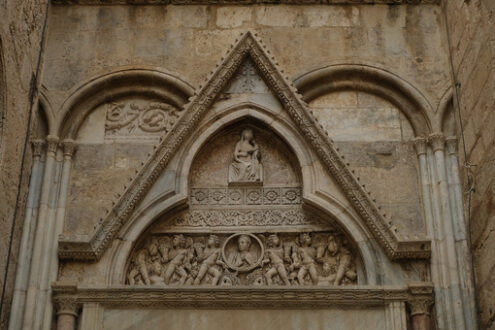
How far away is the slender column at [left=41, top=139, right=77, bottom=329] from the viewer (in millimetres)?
9396

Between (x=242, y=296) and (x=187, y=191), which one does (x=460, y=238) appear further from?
(x=187, y=191)

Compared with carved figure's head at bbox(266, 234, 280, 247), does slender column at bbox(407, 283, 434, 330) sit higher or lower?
lower

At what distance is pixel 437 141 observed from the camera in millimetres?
10258

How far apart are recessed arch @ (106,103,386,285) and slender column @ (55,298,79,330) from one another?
18.0 inches

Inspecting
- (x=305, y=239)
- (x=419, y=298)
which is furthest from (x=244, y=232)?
(x=419, y=298)

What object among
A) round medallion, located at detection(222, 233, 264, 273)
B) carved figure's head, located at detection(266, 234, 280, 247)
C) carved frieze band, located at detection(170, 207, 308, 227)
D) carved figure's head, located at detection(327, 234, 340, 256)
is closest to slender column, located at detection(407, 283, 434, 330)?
carved figure's head, located at detection(327, 234, 340, 256)

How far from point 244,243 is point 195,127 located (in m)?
1.46

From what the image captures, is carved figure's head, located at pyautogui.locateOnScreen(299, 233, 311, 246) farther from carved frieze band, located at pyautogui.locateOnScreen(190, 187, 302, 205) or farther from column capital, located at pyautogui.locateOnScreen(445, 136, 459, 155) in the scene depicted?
column capital, located at pyautogui.locateOnScreen(445, 136, 459, 155)

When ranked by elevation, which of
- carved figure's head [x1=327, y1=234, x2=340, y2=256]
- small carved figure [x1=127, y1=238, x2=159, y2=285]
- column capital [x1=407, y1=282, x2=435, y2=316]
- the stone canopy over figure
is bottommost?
column capital [x1=407, y1=282, x2=435, y2=316]

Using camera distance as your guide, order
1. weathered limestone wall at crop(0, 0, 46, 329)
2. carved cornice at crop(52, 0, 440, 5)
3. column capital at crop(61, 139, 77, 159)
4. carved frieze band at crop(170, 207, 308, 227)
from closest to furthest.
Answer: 1. weathered limestone wall at crop(0, 0, 46, 329)
2. carved frieze band at crop(170, 207, 308, 227)
3. column capital at crop(61, 139, 77, 159)
4. carved cornice at crop(52, 0, 440, 5)

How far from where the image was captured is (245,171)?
1033 centimetres

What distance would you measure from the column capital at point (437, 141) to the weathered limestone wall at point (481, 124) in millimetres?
1767

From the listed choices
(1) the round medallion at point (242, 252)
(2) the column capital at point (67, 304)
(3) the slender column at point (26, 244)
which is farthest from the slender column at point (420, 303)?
(3) the slender column at point (26, 244)

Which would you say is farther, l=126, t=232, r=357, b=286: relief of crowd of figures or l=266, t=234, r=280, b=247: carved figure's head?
l=266, t=234, r=280, b=247: carved figure's head
